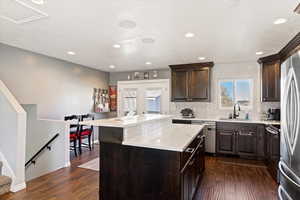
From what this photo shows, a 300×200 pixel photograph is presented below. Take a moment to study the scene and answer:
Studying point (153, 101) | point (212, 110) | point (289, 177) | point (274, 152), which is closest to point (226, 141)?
point (212, 110)

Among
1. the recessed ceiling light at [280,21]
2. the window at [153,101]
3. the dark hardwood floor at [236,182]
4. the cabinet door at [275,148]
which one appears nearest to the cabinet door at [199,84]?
the window at [153,101]

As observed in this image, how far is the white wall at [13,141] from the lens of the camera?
9.08 ft

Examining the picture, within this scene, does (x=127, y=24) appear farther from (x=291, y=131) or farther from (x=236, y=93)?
(x=236, y=93)

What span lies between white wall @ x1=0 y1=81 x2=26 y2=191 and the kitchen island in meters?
1.61

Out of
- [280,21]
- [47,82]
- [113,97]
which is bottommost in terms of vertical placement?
[113,97]

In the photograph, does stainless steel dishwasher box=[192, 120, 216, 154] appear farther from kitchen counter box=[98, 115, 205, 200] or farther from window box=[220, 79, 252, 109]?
kitchen counter box=[98, 115, 205, 200]

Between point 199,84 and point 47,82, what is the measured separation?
163 inches

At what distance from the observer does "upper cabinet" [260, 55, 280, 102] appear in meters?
4.08

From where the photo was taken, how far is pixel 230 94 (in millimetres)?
5090

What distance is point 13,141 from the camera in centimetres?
282

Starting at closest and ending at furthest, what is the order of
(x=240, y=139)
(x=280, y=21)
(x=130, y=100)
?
(x=280, y=21)
(x=240, y=139)
(x=130, y=100)

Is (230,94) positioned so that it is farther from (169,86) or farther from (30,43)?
(30,43)

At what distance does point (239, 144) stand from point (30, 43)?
5273 millimetres

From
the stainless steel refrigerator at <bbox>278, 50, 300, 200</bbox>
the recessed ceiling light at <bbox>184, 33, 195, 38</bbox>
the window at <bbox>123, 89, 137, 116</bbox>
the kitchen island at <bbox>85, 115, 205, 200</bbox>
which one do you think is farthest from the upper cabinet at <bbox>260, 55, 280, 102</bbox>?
the window at <bbox>123, 89, 137, 116</bbox>
